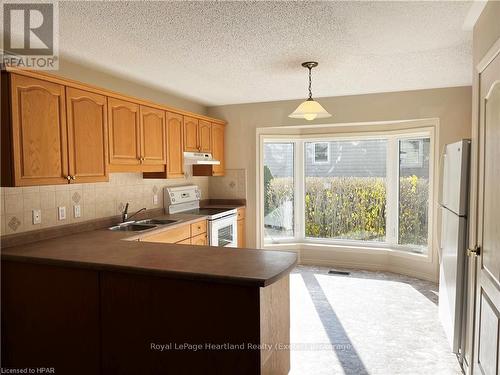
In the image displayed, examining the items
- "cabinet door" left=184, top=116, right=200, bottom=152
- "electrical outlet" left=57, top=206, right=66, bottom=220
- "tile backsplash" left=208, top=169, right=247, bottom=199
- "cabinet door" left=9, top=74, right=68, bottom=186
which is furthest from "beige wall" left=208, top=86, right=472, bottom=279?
"cabinet door" left=9, top=74, right=68, bottom=186

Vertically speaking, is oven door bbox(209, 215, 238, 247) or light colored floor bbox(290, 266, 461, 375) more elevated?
oven door bbox(209, 215, 238, 247)

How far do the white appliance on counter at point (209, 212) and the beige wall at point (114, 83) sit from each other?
1080 mm

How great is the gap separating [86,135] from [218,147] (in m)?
2.34

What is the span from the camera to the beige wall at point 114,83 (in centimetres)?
295

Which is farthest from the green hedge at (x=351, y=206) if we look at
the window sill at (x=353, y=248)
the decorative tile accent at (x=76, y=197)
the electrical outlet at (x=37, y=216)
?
the electrical outlet at (x=37, y=216)

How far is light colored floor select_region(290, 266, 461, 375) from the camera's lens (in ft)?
8.27

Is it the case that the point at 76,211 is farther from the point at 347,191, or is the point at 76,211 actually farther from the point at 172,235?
the point at 347,191

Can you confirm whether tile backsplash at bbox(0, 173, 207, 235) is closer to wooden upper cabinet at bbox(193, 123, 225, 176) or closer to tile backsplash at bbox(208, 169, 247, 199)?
wooden upper cabinet at bbox(193, 123, 225, 176)

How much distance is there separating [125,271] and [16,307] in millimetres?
951

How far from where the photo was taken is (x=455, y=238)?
2.49 metres

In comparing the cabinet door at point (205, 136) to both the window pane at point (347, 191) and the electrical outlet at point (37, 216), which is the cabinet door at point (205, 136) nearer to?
the window pane at point (347, 191)

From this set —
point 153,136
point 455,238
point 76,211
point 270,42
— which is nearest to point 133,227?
point 76,211

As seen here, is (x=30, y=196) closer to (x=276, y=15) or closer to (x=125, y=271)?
(x=125, y=271)

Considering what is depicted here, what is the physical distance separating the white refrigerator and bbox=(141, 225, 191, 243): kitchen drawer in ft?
7.82
